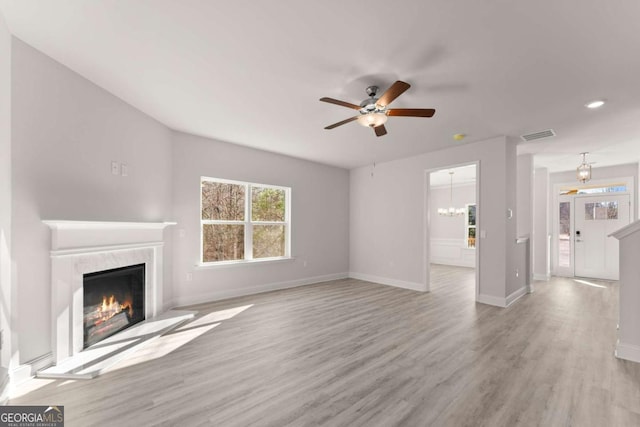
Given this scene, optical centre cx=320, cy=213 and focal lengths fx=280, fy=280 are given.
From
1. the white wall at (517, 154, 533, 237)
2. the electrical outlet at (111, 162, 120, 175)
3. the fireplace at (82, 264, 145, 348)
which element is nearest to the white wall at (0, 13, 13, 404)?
the fireplace at (82, 264, 145, 348)

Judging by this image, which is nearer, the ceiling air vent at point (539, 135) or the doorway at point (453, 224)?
the ceiling air vent at point (539, 135)

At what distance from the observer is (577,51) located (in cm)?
229

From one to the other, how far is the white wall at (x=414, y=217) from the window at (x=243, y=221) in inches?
76.7

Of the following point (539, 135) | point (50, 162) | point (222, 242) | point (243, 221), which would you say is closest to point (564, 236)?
point (539, 135)

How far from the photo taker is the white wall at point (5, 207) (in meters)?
2.07

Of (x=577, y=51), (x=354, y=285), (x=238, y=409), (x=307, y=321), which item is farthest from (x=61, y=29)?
(x=354, y=285)

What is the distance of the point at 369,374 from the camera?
246 cm

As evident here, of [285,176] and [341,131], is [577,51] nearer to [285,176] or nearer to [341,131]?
[341,131]

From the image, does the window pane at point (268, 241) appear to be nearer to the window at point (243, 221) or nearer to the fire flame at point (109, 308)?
the window at point (243, 221)

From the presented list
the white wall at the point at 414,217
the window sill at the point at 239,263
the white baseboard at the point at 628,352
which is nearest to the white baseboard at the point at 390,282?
the white wall at the point at 414,217

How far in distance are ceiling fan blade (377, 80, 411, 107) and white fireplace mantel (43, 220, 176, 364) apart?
309cm

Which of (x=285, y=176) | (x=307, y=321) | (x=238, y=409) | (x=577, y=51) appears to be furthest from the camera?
(x=285, y=176)

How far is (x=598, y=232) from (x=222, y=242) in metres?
8.67

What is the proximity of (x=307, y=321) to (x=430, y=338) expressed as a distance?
1.56 meters
